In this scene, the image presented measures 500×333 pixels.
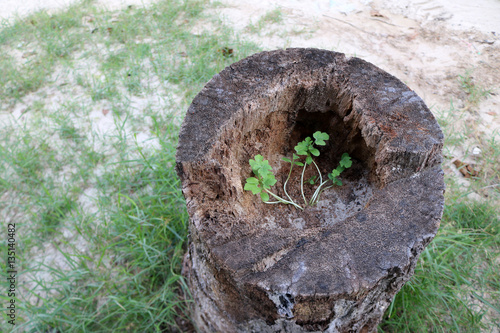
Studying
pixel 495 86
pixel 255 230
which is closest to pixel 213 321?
pixel 255 230

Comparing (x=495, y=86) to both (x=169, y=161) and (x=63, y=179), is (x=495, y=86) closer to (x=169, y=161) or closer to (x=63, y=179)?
(x=169, y=161)

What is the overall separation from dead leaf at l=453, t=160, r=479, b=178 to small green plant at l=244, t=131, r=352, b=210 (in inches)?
58.0

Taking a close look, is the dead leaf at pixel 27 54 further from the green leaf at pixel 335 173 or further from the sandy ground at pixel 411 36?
the green leaf at pixel 335 173

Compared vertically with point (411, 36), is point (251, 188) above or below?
above

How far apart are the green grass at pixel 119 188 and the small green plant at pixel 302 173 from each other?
703mm

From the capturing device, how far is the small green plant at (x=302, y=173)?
1.53 m

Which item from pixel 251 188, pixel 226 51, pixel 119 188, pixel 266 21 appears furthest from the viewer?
pixel 266 21

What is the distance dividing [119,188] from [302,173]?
1.41 m

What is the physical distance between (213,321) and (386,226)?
891mm

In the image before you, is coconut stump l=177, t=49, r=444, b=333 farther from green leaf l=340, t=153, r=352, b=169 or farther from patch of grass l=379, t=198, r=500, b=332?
patch of grass l=379, t=198, r=500, b=332

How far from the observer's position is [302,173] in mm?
1723

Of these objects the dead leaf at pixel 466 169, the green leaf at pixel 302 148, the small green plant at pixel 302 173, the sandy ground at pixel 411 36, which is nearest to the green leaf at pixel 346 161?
the small green plant at pixel 302 173

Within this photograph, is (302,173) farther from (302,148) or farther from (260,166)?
(260,166)

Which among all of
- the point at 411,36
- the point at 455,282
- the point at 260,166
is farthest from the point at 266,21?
the point at 455,282
